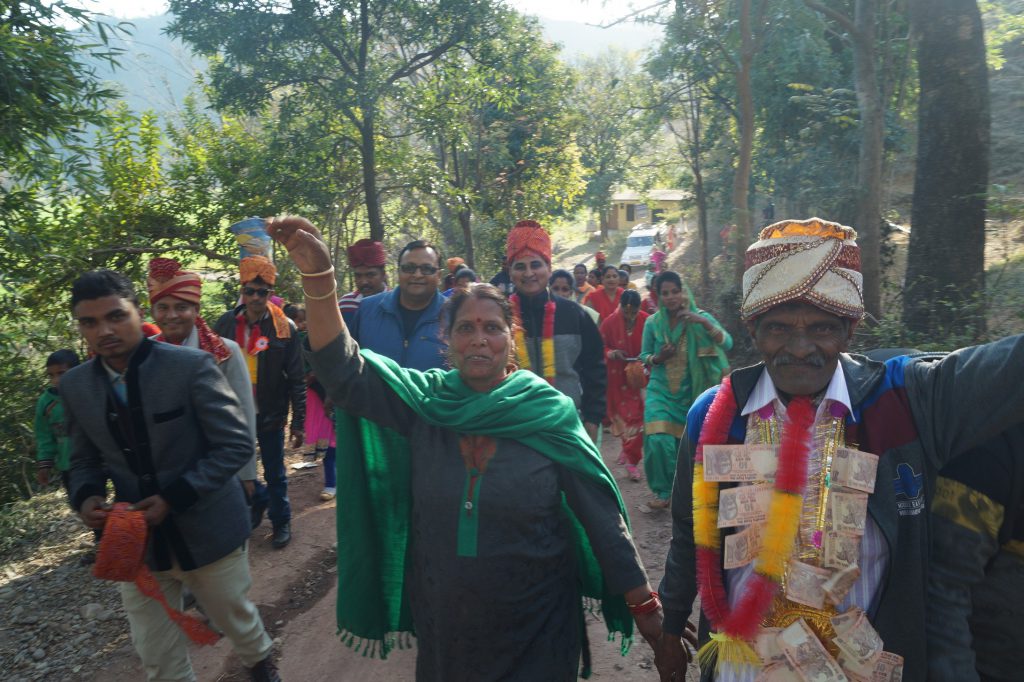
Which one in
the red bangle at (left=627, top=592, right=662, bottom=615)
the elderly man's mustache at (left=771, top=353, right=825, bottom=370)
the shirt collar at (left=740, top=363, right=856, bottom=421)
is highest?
the elderly man's mustache at (left=771, top=353, right=825, bottom=370)

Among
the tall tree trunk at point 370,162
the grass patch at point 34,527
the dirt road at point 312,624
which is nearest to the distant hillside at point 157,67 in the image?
the tall tree trunk at point 370,162

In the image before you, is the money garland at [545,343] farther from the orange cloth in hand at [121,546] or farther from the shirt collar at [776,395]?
the shirt collar at [776,395]

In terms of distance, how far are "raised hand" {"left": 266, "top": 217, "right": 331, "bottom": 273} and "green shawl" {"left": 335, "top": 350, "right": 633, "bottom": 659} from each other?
404 mm

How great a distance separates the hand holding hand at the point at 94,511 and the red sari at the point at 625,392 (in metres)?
5.38

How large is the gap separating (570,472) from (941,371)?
1.19m

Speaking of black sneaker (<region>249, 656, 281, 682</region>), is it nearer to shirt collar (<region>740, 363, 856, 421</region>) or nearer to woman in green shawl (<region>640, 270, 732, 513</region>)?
shirt collar (<region>740, 363, 856, 421</region>)

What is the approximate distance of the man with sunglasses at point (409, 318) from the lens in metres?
4.49

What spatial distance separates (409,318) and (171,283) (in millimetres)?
1533

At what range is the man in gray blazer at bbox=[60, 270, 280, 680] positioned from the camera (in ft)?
10.5

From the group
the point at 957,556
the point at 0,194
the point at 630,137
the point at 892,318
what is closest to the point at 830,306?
the point at 957,556

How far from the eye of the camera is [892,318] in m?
8.17

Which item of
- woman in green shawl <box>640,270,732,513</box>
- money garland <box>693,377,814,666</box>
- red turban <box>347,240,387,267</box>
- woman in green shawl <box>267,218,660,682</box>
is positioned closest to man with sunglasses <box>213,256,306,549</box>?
red turban <box>347,240,387,267</box>

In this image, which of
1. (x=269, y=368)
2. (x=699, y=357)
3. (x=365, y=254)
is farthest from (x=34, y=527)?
(x=699, y=357)

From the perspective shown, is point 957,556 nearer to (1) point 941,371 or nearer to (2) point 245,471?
(1) point 941,371
